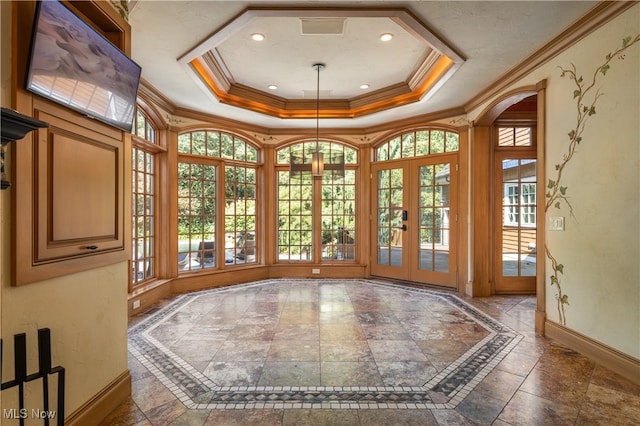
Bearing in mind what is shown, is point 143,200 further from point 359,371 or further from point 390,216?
point 390,216

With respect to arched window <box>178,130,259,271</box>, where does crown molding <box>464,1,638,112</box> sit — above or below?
above

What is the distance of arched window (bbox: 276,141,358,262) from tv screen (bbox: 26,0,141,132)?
4018mm

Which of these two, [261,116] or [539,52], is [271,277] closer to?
[261,116]

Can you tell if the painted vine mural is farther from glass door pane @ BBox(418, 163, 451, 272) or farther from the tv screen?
the tv screen

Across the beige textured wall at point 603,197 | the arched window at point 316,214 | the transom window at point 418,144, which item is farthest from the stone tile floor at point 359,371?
the transom window at point 418,144

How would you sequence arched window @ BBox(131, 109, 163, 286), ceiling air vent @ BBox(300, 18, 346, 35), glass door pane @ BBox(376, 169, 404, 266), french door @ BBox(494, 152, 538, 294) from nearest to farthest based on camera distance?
ceiling air vent @ BBox(300, 18, 346, 35) → arched window @ BBox(131, 109, 163, 286) → french door @ BBox(494, 152, 538, 294) → glass door pane @ BBox(376, 169, 404, 266)

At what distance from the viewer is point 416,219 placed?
206 inches

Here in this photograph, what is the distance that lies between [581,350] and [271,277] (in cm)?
444

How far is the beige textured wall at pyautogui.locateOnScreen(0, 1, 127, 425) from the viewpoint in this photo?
1319 mm

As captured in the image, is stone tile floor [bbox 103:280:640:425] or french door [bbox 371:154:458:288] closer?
stone tile floor [bbox 103:280:640:425]

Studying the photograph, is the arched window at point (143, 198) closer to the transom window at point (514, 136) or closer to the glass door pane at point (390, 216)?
the glass door pane at point (390, 216)

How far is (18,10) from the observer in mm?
1347

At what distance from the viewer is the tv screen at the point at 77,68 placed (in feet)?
4.43

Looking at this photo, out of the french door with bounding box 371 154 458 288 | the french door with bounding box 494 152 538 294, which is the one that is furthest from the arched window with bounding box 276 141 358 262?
the french door with bounding box 494 152 538 294
